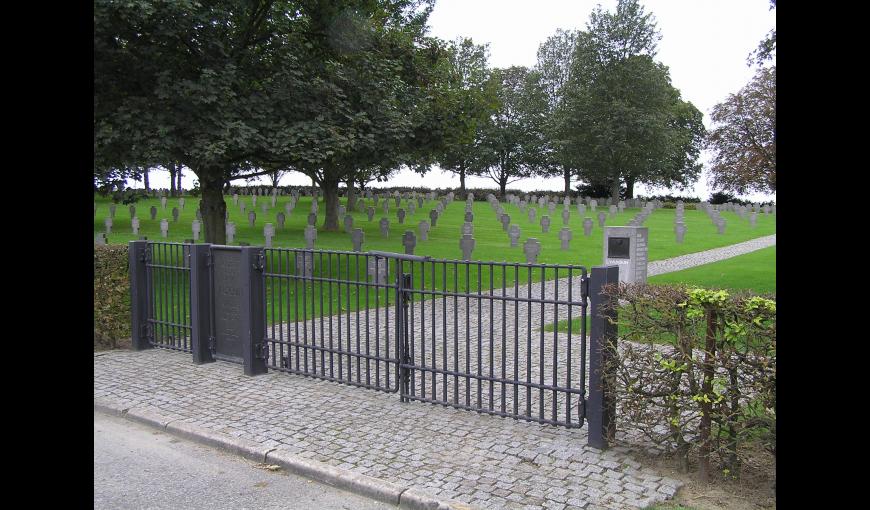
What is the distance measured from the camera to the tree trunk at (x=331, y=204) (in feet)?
94.3

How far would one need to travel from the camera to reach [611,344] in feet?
17.6

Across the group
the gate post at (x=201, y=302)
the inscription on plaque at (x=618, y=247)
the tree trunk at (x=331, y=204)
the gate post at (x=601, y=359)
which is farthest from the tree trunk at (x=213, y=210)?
the gate post at (x=601, y=359)

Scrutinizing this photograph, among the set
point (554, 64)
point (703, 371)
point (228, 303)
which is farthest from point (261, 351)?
point (554, 64)

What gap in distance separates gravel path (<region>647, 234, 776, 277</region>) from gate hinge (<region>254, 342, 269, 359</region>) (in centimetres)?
1174

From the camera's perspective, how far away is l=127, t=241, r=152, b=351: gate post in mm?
9680

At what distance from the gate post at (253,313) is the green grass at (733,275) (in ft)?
28.5

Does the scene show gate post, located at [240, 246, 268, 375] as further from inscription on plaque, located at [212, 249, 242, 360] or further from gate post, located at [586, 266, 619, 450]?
gate post, located at [586, 266, 619, 450]

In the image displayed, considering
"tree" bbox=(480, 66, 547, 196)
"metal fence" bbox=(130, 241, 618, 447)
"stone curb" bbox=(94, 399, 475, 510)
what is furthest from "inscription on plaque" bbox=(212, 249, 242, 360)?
"tree" bbox=(480, 66, 547, 196)

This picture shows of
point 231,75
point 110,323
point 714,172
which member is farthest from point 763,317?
point 714,172

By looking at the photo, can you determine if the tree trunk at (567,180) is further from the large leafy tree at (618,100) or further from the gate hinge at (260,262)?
the gate hinge at (260,262)

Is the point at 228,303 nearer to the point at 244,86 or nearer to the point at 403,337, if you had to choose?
the point at 403,337

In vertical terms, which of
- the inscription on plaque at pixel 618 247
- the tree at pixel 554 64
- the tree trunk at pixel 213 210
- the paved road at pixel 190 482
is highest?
the tree at pixel 554 64

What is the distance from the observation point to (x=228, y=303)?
855 centimetres

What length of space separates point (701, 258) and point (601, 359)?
1758cm
